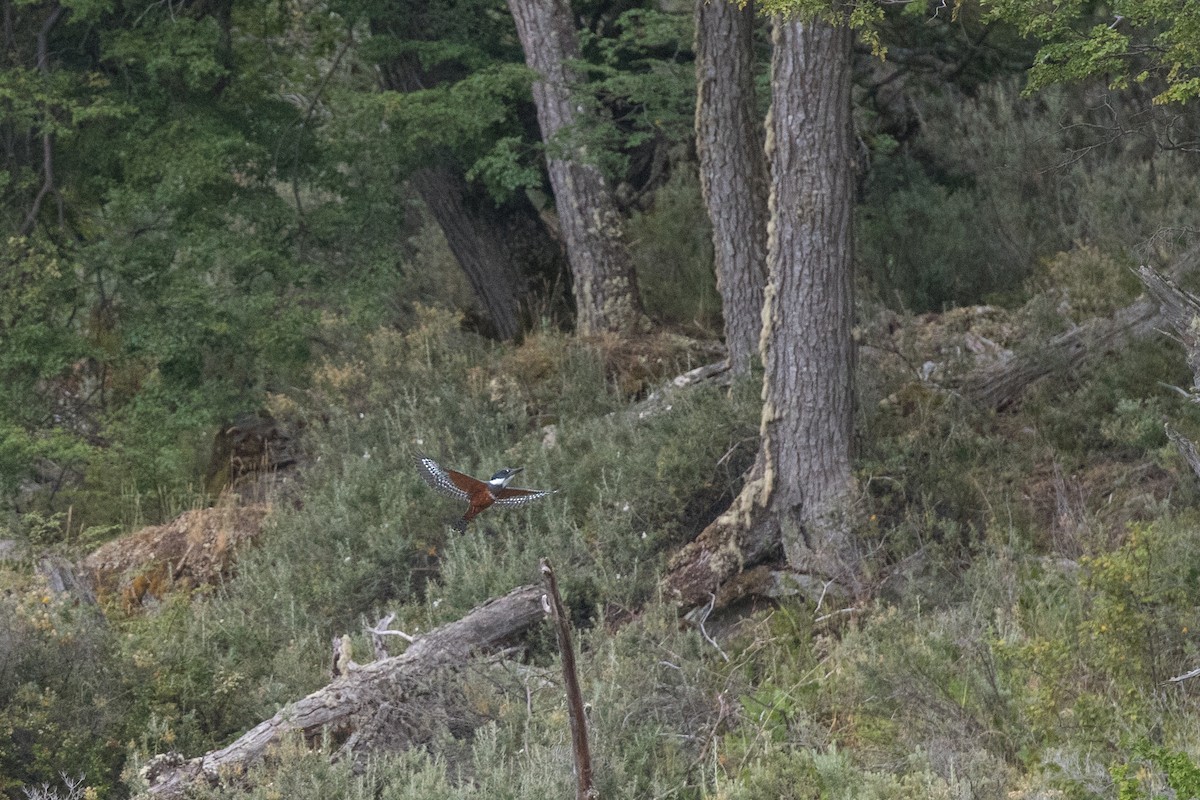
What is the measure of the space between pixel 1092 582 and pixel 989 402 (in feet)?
9.92

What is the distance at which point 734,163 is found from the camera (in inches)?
345

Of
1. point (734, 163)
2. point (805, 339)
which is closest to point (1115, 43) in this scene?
point (805, 339)

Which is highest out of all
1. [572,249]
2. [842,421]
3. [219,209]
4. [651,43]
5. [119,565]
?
[651,43]

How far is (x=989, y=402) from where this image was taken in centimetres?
832

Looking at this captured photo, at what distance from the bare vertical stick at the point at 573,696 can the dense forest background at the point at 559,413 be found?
49 cm

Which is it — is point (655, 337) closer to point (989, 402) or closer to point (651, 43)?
point (651, 43)

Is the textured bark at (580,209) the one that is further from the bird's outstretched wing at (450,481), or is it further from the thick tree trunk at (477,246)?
the bird's outstretched wing at (450,481)

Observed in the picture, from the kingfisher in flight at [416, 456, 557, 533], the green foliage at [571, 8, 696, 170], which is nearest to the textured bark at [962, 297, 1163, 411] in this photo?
the green foliage at [571, 8, 696, 170]

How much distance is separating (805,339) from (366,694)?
9.57ft

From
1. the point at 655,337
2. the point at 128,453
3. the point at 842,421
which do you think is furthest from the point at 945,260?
the point at 128,453

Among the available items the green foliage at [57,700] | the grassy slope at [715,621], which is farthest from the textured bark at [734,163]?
the green foliage at [57,700]

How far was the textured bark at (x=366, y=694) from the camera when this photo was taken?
5.55 meters

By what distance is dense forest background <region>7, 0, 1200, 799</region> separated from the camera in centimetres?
545

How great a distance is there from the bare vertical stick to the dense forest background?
1.60ft
